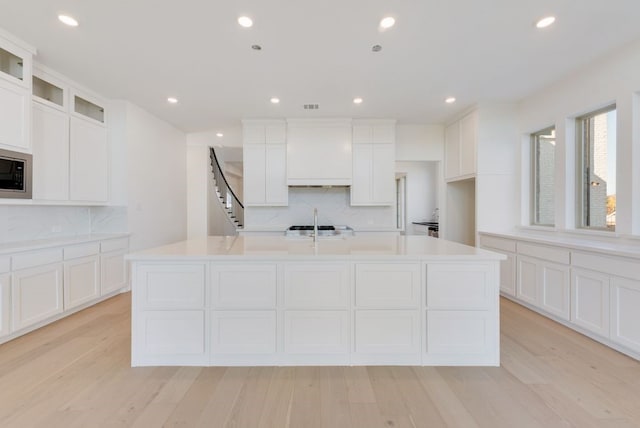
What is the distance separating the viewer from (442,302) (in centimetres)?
202

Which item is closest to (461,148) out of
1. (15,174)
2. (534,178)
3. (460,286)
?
(534,178)

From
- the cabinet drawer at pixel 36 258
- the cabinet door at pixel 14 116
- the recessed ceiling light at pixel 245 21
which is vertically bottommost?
the cabinet drawer at pixel 36 258

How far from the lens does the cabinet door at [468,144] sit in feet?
13.4

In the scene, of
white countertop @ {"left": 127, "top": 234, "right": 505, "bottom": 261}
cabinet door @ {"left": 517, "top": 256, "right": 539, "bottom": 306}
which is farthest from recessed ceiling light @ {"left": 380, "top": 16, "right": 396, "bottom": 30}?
cabinet door @ {"left": 517, "top": 256, "right": 539, "bottom": 306}

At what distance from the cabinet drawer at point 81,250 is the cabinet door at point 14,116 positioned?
1070mm

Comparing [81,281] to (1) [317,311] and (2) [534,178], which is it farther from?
(2) [534,178]

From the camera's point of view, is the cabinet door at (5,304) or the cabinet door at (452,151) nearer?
the cabinet door at (5,304)

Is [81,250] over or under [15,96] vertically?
under

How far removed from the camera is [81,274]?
3.11 metres

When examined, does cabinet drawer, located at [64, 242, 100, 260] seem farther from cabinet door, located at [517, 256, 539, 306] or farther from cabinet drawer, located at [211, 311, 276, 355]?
cabinet door, located at [517, 256, 539, 306]

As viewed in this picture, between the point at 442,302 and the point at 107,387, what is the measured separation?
2332 millimetres

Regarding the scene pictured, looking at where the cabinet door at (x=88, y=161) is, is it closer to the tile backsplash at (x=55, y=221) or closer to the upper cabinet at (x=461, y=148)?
the tile backsplash at (x=55, y=221)

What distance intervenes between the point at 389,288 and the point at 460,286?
0.51 meters

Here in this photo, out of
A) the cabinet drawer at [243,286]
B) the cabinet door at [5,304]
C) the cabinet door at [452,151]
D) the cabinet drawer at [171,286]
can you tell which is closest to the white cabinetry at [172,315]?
the cabinet drawer at [171,286]
